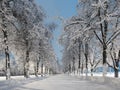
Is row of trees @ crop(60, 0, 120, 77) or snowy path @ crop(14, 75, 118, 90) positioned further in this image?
row of trees @ crop(60, 0, 120, 77)

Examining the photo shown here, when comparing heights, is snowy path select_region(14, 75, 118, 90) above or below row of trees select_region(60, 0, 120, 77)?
below

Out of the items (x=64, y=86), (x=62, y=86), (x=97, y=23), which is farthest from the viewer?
(x=97, y=23)

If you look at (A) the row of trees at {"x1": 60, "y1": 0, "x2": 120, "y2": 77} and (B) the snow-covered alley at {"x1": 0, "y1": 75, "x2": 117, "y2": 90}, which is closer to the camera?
(B) the snow-covered alley at {"x1": 0, "y1": 75, "x2": 117, "y2": 90}

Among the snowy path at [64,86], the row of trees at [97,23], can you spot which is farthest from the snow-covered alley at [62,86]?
the row of trees at [97,23]

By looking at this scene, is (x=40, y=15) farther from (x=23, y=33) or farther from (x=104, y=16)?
(x=104, y=16)

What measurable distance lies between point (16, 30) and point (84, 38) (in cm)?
778

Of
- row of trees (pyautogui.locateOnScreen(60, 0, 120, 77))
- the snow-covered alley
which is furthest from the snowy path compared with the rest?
row of trees (pyautogui.locateOnScreen(60, 0, 120, 77))

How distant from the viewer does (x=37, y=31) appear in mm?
38781

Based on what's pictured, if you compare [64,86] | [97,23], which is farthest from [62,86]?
[97,23]

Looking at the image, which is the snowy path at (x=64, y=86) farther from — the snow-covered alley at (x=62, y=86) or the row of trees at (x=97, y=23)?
the row of trees at (x=97, y=23)

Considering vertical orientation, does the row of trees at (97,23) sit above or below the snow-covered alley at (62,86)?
above

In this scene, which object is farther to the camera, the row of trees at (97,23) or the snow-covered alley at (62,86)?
the row of trees at (97,23)

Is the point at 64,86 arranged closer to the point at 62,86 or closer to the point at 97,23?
the point at 62,86

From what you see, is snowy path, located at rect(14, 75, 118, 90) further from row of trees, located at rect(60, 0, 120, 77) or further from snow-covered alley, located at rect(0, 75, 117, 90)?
row of trees, located at rect(60, 0, 120, 77)
